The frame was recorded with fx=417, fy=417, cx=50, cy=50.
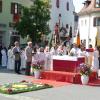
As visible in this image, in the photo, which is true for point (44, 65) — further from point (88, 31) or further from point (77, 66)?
point (88, 31)

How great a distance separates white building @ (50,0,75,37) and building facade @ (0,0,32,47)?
1619 centimetres

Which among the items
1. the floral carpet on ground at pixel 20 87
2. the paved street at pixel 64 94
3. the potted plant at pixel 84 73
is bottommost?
the paved street at pixel 64 94

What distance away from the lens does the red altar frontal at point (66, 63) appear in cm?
2144

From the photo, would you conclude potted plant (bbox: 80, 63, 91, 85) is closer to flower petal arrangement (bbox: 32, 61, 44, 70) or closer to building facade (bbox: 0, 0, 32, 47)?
flower petal arrangement (bbox: 32, 61, 44, 70)

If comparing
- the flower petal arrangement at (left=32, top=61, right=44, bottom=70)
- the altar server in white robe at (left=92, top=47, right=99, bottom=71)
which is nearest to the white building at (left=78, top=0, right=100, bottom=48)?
the altar server in white robe at (left=92, top=47, right=99, bottom=71)

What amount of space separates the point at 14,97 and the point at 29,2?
35.0 meters

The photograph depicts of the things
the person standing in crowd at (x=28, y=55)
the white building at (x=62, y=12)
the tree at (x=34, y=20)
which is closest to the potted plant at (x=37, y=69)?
the person standing in crowd at (x=28, y=55)

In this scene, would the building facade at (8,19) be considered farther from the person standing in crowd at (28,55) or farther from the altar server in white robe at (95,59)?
the person standing in crowd at (28,55)

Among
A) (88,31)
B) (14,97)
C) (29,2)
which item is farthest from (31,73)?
(88,31)

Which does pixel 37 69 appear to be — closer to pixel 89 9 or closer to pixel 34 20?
pixel 34 20

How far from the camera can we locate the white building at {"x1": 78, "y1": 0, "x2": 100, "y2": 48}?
58312 mm

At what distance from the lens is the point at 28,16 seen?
142ft

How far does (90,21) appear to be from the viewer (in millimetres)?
59875

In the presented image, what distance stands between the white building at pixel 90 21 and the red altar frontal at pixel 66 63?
34.8 m
